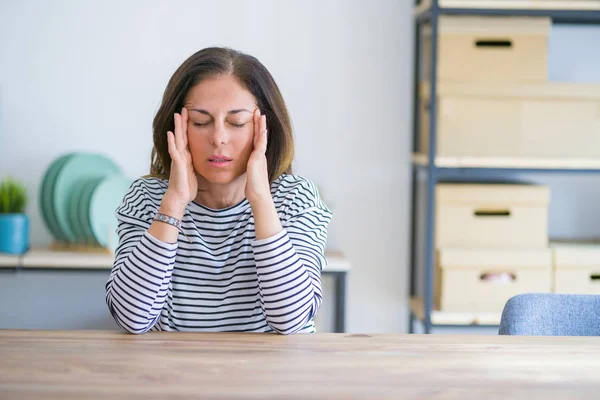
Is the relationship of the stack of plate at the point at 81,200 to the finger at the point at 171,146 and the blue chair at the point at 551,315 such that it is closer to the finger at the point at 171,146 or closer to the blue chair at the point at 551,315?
the finger at the point at 171,146

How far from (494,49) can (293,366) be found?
5.88ft

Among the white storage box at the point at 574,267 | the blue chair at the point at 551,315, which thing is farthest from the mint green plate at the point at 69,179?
the blue chair at the point at 551,315

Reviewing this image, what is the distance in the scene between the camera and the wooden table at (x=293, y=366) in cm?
89

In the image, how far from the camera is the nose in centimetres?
131

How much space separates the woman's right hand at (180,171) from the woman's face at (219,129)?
0.04 ft

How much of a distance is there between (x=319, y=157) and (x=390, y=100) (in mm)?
323

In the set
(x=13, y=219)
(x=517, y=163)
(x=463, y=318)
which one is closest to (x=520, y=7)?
(x=517, y=163)

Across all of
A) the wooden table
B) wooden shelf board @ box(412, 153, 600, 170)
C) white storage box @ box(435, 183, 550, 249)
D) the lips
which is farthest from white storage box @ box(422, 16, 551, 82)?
the wooden table

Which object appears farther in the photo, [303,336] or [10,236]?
[10,236]

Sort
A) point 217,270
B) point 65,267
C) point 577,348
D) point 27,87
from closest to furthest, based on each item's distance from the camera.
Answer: point 577,348 → point 217,270 → point 65,267 → point 27,87

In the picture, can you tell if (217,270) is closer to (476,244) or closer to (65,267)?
(65,267)

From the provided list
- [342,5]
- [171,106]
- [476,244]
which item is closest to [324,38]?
[342,5]

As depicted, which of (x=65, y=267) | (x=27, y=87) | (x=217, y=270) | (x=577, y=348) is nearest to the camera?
(x=577, y=348)

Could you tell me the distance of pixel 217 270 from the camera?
137 centimetres
